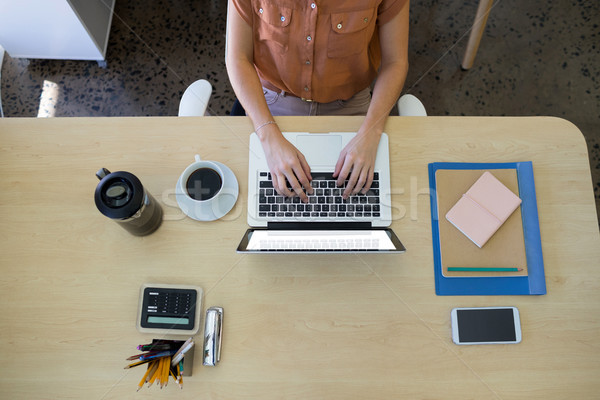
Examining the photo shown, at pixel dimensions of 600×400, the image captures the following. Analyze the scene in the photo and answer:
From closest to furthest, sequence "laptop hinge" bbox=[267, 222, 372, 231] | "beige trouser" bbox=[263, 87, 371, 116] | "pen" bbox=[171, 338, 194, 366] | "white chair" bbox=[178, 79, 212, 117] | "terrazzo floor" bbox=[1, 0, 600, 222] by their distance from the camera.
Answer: "pen" bbox=[171, 338, 194, 366], "laptop hinge" bbox=[267, 222, 372, 231], "white chair" bbox=[178, 79, 212, 117], "beige trouser" bbox=[263, 87, 371, 116], "terrazzo floor" bbox=[1, 0, 600, 222]

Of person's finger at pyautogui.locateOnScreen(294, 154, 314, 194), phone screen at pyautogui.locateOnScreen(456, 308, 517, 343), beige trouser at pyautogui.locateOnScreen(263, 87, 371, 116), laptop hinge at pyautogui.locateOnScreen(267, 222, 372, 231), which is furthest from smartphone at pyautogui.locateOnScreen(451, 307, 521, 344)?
beige trouser at pyautogui.locateOnScreen(263, 87, 371, 116)

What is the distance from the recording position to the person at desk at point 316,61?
0.87 meters

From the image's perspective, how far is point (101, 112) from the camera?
1.75 metres

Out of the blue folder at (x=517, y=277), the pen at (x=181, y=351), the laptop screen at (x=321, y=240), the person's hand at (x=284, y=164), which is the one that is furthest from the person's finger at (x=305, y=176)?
the pen at (x=181, y=351)

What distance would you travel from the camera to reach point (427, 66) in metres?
1.80

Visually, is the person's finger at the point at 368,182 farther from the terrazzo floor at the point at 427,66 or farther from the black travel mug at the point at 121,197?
the terrazzo floor at the point at 427,66

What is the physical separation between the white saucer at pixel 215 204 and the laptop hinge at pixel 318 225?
10cm

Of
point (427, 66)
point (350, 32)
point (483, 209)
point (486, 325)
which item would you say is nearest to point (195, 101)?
point (350, 32)

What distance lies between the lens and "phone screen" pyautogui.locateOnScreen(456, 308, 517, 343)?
0.80 metres

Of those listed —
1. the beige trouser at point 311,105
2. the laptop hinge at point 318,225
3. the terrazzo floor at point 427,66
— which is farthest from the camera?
the terrazzo floor at point 427,66

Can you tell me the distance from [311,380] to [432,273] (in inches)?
13.3

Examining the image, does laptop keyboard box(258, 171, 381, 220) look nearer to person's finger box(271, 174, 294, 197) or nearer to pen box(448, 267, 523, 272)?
person's finger box(271, 174, 294, 197)

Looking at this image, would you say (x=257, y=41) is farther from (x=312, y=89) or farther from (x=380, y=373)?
(x=380, y=373)

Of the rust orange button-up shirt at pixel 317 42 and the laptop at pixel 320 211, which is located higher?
the rust orange button-up shirt at pixel 317 42
